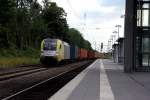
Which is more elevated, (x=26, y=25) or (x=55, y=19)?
(x=55, y=19)

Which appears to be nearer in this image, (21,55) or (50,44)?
(50,44)

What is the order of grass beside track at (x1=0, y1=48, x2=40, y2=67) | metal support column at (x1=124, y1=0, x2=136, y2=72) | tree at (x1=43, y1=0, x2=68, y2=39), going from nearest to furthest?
metal support column at (x1=124, y1=0, x2=136, y2=72), grass beside track at (x1=0, y1=48, x2=40, y2=67), tree at (x1=43, y1=0, x2=68, y2=39)

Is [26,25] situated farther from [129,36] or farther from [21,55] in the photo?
[129,36]

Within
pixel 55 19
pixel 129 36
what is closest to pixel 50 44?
pixel 129 36

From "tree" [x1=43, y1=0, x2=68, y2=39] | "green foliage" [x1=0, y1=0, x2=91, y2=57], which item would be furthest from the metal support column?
"tree" [x1=43, y1=0, x2=68, y2=39]

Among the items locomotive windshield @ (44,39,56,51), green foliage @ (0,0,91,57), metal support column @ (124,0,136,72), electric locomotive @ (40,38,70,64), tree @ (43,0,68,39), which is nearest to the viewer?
metal support column @ (124,0,136,72)

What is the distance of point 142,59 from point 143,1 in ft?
18.1

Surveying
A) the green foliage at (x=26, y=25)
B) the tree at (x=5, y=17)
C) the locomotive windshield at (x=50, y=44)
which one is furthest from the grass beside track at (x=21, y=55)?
the locomotive windshield at (x=50, y=44)

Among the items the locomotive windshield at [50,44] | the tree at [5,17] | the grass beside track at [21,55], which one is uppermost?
the tree at [5,17]

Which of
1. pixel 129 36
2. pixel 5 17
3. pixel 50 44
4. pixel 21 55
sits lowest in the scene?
pixel 21 55

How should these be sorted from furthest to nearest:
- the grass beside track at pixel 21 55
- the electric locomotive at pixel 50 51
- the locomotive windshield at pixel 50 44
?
the grass beside track at pixel 21 55
the locomotive windshield at pixel 50 44
the electric locomotive at pixel 50 51

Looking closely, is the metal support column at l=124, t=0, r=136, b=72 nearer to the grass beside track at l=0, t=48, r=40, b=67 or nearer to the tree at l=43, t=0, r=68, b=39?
the grass beside track at l=0, t=48, r=40, b=67

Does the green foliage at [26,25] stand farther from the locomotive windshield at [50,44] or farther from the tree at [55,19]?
the locomotive windshield at [50,44]

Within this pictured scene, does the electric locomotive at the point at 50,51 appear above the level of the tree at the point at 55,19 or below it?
below
